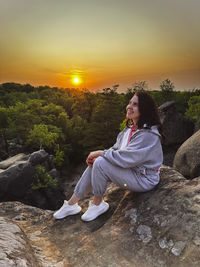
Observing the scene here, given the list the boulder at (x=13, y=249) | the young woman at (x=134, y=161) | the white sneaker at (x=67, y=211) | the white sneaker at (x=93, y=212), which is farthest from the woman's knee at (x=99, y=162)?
the boulder at (x=13, y=249)

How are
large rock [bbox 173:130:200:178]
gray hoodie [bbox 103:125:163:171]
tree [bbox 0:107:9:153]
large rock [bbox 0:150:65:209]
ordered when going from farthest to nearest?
tree [bbox 0:107:9:153], large rock [bbox 0:150:65:209], large rock [bbox 173:130:200:178], gray hoodie [bbox 103:125:163:171]

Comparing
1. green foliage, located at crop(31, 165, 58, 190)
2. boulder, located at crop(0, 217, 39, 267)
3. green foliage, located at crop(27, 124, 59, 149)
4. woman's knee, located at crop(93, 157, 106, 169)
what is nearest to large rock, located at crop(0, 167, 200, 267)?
boulder, located at crop(0, 217, 39, 267)

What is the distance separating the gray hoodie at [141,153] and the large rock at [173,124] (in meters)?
15.1

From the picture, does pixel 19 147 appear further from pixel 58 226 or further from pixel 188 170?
pixel 58 226

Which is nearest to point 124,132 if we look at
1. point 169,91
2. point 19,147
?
point 19,147

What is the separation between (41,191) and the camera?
14438 millimetres

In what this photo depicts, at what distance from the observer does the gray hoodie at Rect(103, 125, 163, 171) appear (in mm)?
3500

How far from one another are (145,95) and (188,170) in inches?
229

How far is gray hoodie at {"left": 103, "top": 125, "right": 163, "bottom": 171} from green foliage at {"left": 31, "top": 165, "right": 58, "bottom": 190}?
11.0 m

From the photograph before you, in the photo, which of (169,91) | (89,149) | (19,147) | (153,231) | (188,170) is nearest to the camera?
(153,231)

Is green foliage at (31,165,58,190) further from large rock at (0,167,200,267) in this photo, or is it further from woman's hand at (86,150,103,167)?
woman's hand at (86,150,103,167)

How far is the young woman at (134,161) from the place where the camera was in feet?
11.6

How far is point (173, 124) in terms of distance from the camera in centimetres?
1859

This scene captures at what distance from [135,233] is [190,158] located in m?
5.90
